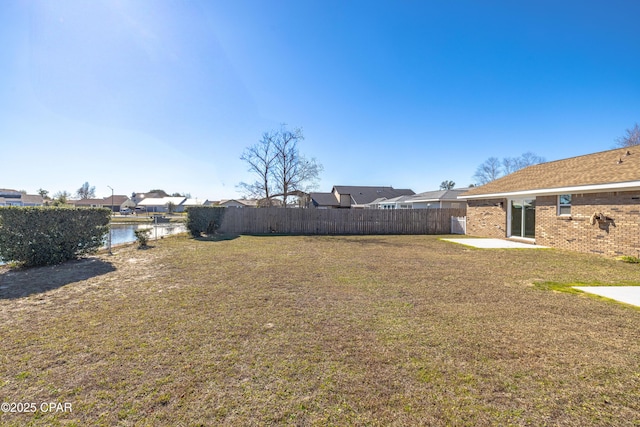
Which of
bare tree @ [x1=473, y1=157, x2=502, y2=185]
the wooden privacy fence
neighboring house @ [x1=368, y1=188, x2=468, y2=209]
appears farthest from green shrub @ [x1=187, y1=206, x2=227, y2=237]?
bare tree @ [x1=473, y1=157, x2=502, y2=185]

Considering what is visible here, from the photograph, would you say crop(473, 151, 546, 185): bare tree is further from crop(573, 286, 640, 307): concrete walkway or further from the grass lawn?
the grass lawn

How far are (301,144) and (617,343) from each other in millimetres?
22101

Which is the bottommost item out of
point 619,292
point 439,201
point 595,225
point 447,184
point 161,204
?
point 619,292

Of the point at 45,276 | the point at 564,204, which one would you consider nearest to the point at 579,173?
the point at 564,204

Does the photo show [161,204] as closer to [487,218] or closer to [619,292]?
[487,218]

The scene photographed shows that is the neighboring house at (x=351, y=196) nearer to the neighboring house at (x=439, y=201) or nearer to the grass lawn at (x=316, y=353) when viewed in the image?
the neighboring house at (x=439, y=201)

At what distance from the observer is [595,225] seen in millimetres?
8664

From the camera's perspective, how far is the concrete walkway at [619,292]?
4221 mm

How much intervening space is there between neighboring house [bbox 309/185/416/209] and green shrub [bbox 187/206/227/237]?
21.9m

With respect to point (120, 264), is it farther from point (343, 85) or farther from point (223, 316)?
point (343, 85)

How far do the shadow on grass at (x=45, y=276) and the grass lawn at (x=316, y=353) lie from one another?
7 cm

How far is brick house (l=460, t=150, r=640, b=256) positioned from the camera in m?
7.99

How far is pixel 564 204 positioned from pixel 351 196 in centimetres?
2834

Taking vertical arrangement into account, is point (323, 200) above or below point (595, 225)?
above
